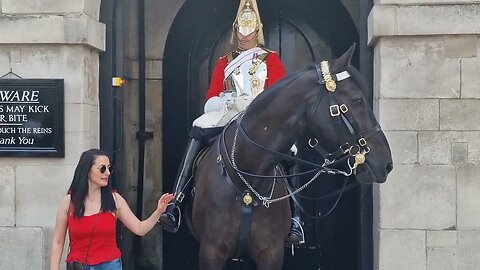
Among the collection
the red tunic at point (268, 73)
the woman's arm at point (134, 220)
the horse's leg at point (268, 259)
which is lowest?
the horse's leg at point (268, 259)

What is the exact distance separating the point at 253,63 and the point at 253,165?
4.64 ft

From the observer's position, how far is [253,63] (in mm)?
6141

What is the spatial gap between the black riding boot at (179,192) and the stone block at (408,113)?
145cm

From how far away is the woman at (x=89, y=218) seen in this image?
470 cm

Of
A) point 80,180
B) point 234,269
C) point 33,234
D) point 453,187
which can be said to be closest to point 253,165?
point 80,180

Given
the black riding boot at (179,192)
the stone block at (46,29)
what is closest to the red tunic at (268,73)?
the black riding boot at (179,192)

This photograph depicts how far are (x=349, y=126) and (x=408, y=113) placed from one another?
1466mm

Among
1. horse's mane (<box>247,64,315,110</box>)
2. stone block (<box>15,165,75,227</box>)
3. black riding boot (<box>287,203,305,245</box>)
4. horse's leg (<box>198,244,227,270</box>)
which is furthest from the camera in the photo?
stone block (<box>15,165,75,227</box>)

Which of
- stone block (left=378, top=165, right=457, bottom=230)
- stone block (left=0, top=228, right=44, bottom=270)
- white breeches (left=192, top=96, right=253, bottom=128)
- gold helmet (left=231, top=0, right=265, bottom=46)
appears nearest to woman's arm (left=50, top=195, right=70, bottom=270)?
white breeches (left=192, top=96, right=253, bottom=128)

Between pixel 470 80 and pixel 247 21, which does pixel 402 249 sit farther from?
pixel 247 21

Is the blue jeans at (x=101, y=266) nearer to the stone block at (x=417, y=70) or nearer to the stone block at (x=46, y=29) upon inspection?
the stone block at (x=46, y=29)

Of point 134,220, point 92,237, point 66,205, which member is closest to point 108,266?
point 92,237

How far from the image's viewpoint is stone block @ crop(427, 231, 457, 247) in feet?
19.2

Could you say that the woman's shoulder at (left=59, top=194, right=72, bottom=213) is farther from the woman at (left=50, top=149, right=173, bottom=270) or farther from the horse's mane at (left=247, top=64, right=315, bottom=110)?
the horse's mane at (left=247, top=64, right=315, bottom=110)
